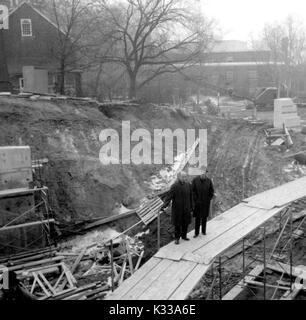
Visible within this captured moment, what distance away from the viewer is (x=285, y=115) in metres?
28.3

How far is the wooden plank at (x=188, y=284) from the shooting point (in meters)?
7.80

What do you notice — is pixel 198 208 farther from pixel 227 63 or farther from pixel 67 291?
pixel 227 63

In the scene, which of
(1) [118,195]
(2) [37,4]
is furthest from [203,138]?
(2) [37,4]

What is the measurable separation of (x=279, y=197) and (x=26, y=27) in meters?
25.2

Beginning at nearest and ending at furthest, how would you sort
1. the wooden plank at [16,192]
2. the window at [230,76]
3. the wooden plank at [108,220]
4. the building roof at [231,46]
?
the wooden plank at [16,192] < the wooden plank at [108,220] < the window at [230,76] < the building roof at [231,46]

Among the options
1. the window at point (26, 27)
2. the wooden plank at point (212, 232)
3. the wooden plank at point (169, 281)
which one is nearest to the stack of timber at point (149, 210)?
the wooden plank at point (212, 232)

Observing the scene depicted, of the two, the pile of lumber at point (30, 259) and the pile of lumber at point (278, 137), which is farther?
the pile of lumber at point (278, 137)

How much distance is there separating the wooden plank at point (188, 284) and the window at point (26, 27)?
27.7 meters

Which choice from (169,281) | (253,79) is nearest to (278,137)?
(169,281)

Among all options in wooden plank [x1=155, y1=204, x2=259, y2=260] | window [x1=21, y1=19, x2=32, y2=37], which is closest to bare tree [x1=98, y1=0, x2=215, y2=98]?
window [x1=21, y1=19, x2=32, y2=37]

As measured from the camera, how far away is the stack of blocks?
28.1 m

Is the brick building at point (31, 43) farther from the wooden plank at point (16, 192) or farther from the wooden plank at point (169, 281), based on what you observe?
the wooden plank at point (169, 281)

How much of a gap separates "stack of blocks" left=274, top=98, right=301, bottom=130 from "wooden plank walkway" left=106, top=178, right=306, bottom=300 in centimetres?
1625
